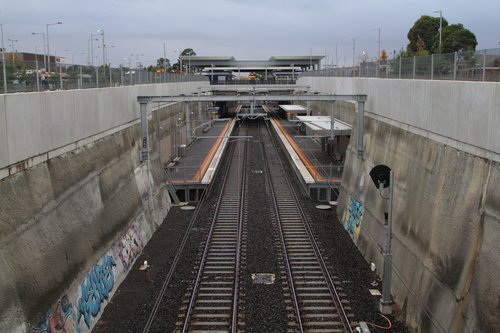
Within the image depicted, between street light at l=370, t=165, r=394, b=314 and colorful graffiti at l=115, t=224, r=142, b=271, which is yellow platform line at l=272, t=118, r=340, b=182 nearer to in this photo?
colorful graffiti at l=115, t=224, r=142, b=271

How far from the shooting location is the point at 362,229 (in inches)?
738

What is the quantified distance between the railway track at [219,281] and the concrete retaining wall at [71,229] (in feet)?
7.24

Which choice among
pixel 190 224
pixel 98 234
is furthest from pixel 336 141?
pixel 98 234

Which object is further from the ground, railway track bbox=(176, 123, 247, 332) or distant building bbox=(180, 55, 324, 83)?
distant building bbox=(180, 55, 324, 83)

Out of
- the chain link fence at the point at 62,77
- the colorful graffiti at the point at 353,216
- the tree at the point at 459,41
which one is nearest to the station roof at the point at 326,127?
the colorful graffiti at the point at 353,216

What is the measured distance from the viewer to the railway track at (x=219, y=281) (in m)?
13.0

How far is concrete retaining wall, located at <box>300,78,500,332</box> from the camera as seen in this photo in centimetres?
998

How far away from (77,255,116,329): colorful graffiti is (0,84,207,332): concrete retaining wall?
0.08 feet

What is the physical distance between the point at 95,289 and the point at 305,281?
5.74 metres

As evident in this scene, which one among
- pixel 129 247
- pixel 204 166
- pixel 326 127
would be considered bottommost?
pixel 129 247

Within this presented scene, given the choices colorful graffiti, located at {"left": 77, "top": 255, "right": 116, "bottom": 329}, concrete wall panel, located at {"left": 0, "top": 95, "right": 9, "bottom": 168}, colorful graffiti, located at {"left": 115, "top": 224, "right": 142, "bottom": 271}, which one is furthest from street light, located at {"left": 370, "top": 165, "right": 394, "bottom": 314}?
concrete wall panel, located at {"left": 0, "top": 95, "right": 9, "bottom": 168}

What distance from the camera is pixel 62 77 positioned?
49.9 ft

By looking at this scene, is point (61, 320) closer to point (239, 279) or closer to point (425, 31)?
point (239, 279)

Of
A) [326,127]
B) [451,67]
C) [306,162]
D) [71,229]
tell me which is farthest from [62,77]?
[306,162]
